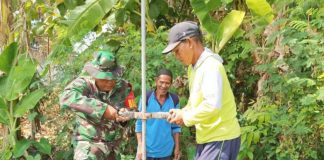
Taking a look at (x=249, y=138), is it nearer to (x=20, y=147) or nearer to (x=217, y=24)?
(x=217, y=24)

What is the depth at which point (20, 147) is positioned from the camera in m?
4.82

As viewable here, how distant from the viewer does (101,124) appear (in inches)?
134

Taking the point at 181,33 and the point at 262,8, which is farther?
the point at 262,8

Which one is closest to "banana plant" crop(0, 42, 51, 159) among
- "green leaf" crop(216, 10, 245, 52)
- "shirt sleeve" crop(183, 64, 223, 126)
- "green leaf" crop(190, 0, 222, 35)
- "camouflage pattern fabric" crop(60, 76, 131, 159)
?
"camouflage pattern fabric" crop(60, 76, 131, 159)

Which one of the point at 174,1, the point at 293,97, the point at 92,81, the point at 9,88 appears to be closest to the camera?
the point at 92,81

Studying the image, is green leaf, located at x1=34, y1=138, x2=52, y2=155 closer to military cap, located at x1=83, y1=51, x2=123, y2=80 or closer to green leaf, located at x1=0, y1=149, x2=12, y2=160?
green leaf, located at x1=0, y1=149, x2=12, y2=160

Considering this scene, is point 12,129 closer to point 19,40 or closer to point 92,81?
point 19,40

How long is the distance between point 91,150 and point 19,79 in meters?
1.71

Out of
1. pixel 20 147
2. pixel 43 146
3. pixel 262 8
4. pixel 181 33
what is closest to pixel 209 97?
pixel 181 33

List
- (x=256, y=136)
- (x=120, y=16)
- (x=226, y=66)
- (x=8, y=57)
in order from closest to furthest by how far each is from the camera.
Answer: (x=256, y=136), (x=8, y=57), (x=226, y=66), (x=120, y=16)

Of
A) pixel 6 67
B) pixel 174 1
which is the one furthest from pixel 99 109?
pixel 174 1

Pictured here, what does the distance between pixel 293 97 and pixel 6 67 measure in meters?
2.96

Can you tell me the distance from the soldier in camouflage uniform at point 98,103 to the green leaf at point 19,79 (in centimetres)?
146

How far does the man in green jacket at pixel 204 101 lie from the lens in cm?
249
